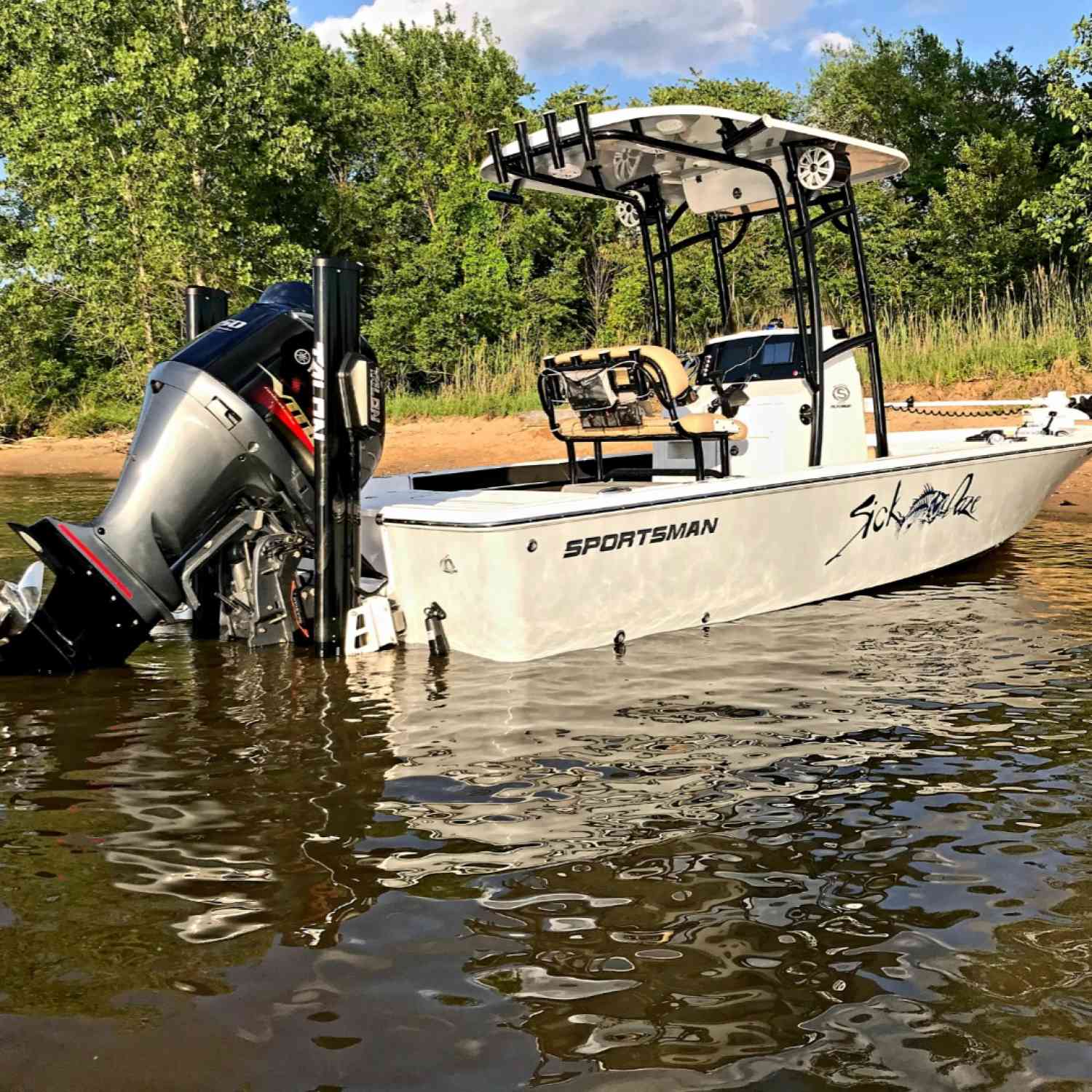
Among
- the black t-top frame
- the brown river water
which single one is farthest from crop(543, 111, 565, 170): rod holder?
the brown river water

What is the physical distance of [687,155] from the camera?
7.30m

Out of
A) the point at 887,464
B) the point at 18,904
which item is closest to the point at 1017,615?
the point at 887,464

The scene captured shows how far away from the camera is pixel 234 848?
3.63 metres

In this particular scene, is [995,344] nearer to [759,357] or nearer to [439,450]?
[439,450]

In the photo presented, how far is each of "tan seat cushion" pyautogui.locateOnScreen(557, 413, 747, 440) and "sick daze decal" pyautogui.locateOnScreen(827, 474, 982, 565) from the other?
0.97m

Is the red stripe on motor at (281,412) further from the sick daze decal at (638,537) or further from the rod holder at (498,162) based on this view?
the rod holder at (498,162)

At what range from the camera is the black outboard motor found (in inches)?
219

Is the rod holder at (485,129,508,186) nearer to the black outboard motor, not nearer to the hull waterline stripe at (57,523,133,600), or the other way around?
the black outboard motor

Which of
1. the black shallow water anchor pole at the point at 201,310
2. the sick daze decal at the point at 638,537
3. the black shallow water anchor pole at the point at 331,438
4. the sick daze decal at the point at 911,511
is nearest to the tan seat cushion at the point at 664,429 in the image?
the sick daze decal at the point at 638,537

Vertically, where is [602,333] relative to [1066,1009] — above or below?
above

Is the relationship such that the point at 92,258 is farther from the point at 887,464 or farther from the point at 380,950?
the point at 380,950

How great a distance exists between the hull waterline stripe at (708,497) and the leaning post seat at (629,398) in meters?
0.52

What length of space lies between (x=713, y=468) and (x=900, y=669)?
2526 mm

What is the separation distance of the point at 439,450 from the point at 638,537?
12.5 metres
